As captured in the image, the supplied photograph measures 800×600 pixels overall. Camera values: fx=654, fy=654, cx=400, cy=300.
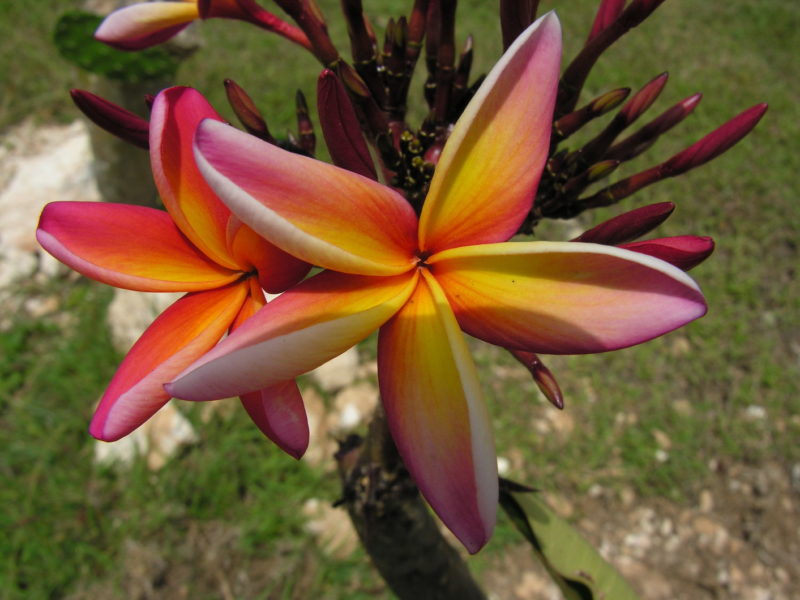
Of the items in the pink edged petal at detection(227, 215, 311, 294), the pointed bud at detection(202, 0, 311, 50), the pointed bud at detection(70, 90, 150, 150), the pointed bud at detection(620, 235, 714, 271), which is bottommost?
the pointed bud at detection(70, 90, 150, 150)

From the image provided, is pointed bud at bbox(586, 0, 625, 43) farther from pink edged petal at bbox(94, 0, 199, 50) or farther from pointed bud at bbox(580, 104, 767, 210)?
pink edged petal at bbox(94, 0, 199, 50)

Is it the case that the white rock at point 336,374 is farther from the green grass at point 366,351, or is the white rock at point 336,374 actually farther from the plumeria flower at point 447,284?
the plumeria flower at point 447,284

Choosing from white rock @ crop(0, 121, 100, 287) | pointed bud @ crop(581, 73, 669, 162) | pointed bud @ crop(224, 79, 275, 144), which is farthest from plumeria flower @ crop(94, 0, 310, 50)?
white rock @ crop(0, 121, 100, 287)

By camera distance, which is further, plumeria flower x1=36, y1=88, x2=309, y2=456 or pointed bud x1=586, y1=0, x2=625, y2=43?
pointed bud x1=586, y1=0, x2=625, y2=43

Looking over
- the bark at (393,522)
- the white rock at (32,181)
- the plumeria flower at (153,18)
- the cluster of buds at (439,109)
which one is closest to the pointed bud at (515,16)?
the cluster of buds at (439,109)

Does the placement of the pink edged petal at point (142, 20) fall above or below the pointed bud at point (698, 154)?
below

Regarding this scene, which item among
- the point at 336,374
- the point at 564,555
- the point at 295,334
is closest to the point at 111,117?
the point at 295,334
